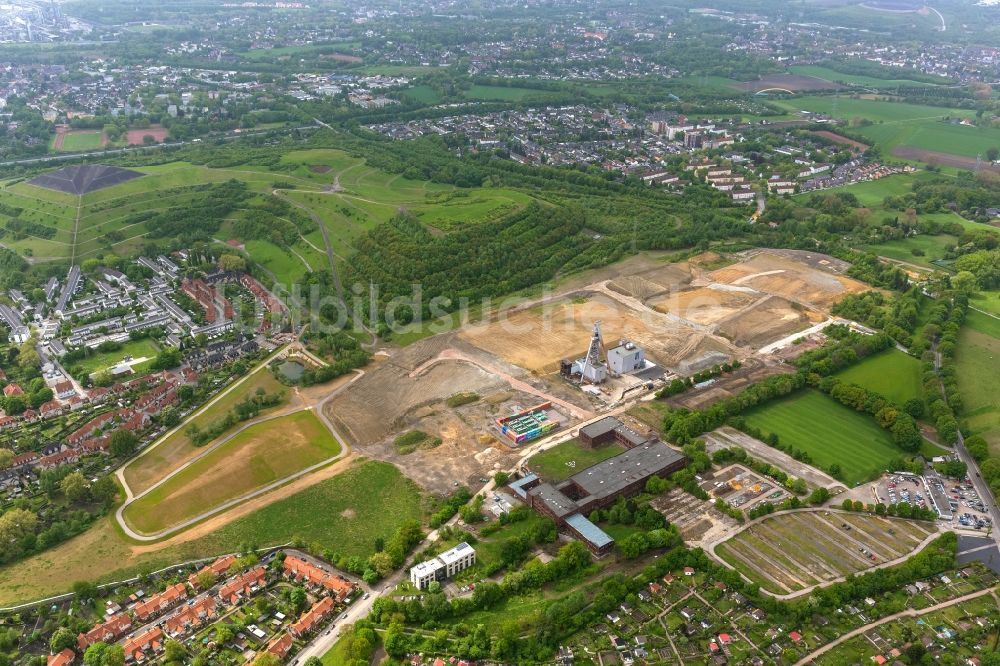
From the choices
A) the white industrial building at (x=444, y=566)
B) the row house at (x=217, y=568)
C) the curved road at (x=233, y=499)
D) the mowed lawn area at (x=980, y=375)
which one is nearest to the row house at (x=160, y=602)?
the row house at (x=217, y=568)

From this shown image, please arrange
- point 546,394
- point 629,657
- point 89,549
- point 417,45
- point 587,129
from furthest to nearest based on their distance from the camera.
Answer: point 417,45
point 587,129
point 546,394
point 89,549
point 629,657

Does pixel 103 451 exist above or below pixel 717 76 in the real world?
below

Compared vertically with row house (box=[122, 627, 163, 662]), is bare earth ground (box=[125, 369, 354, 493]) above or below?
below

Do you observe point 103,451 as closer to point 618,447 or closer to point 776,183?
point 618,447

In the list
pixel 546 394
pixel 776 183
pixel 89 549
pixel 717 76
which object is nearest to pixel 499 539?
pixel 546 394

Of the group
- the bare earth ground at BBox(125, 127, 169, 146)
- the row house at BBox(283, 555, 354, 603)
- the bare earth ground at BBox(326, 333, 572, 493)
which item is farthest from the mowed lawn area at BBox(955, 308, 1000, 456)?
the bare earth ground at BBox(125, 127, 169, 146)

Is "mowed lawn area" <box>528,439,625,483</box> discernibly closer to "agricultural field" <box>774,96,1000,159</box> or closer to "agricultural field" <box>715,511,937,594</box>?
"agricultural field" <box>715,511,937,594</box>
